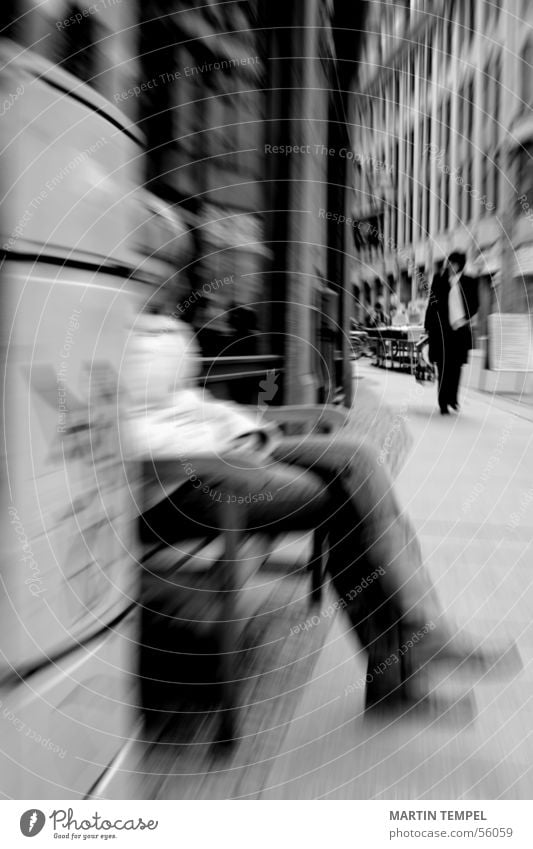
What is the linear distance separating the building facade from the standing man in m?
0.01

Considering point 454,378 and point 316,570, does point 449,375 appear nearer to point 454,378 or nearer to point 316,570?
point 454,378

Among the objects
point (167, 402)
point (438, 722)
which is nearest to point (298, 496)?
point (167, 402)

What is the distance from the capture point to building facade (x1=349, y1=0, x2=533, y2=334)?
29.1 inches

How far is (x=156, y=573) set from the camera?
83 centimetres

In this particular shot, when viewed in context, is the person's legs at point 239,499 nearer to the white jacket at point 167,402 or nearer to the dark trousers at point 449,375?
the white jacket at point 167,402

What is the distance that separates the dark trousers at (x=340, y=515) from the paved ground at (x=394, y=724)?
5 centimetres

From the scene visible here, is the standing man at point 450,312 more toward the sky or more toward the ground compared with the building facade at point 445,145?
more toward the ground

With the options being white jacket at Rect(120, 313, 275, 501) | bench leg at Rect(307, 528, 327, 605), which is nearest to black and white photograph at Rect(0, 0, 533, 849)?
white jacket at Rect(120, 313, 275, 501)

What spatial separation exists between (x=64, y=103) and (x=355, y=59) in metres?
0.34

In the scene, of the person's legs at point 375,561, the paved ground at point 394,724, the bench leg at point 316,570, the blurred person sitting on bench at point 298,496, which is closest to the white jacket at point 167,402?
the blurred person sitting on bench at point 298,496

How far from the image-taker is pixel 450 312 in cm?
82

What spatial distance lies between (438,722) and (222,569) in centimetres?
28

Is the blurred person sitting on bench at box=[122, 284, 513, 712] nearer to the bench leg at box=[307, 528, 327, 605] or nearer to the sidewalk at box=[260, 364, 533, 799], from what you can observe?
the sidewalk at box=[260, 364, 533, 799]

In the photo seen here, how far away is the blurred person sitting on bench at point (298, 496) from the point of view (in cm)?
73
